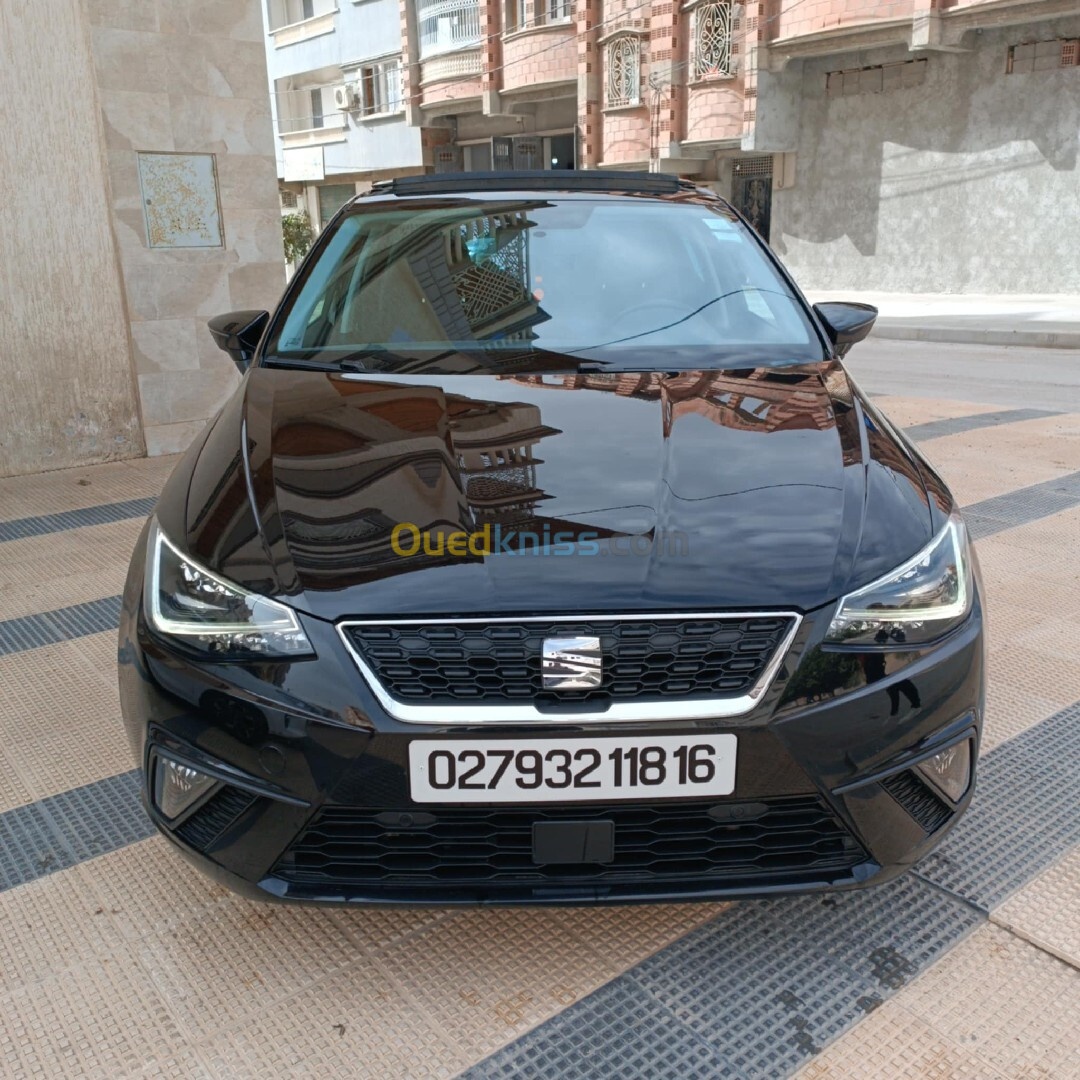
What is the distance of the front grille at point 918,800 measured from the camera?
1.74 m

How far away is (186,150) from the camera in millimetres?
6148

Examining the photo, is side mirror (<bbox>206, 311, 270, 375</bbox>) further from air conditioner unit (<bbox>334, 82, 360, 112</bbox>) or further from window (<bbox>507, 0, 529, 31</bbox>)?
air conditioner unit (<bbox>334, 82, 360, 112</bbox>)

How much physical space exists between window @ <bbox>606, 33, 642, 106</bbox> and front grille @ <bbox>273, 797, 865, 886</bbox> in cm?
2621

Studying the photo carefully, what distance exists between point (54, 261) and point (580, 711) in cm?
533

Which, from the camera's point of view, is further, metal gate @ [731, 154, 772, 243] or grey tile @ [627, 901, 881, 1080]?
metal gate @ [731, 154, 772, 243]

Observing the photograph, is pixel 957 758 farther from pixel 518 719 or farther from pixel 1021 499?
pixel 1021 499

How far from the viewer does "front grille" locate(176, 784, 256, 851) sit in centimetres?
174

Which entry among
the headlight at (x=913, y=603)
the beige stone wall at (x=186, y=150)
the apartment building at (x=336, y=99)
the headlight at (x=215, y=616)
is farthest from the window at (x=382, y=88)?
the headlight at (x=913, y=603)

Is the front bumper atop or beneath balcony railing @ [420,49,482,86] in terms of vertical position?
beneath

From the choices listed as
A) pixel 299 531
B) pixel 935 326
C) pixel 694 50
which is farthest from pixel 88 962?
pixel 694 50

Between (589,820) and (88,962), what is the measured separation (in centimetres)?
105

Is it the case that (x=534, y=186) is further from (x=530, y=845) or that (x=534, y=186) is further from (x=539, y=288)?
(x=530, y=845)

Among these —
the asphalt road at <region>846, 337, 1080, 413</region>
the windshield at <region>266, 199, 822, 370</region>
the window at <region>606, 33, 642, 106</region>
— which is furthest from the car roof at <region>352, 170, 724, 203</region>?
the window at <region>606, 33, 642, 106</region>

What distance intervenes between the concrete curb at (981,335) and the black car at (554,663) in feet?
39.6
